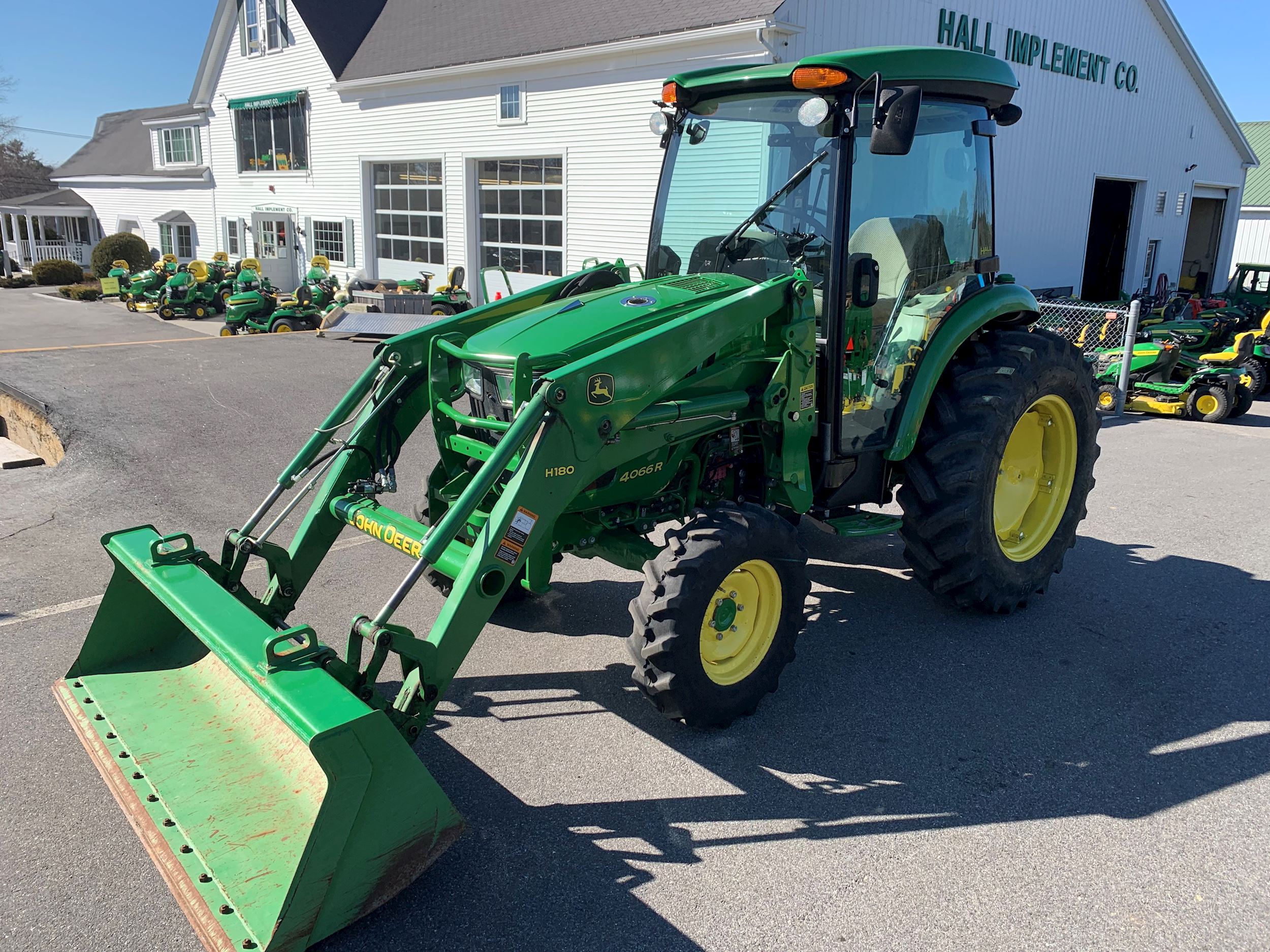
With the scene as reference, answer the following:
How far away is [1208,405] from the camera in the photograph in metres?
11.1

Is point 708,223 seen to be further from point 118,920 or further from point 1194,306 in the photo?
point 1194,306

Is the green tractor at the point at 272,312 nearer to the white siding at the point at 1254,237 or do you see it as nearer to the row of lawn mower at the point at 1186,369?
the row of lawn mower at the point at 1186,369

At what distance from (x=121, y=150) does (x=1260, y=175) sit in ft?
141

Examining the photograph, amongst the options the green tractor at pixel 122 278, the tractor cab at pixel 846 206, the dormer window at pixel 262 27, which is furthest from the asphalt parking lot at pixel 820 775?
the dormer window at pixel 262 27

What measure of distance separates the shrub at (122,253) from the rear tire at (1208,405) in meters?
29.0

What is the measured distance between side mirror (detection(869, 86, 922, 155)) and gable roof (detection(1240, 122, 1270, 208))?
32.8m

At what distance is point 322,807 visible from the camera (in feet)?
8.15

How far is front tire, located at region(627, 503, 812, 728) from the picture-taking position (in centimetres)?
356

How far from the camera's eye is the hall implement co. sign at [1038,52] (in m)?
14.3

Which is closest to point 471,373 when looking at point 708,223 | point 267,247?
point 708,223

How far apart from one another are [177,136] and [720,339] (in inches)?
1215

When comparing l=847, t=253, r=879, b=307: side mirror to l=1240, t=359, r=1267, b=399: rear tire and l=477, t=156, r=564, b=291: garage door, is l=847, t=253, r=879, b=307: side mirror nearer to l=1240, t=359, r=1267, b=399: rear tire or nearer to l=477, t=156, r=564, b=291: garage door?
l=1240, t=359, r=1267, b=399: rear tire

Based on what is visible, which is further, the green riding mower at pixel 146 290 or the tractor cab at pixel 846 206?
the green riding mower at pixel 146 290

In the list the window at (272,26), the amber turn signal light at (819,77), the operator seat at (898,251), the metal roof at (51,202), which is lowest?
the operator seat at (898,251)
